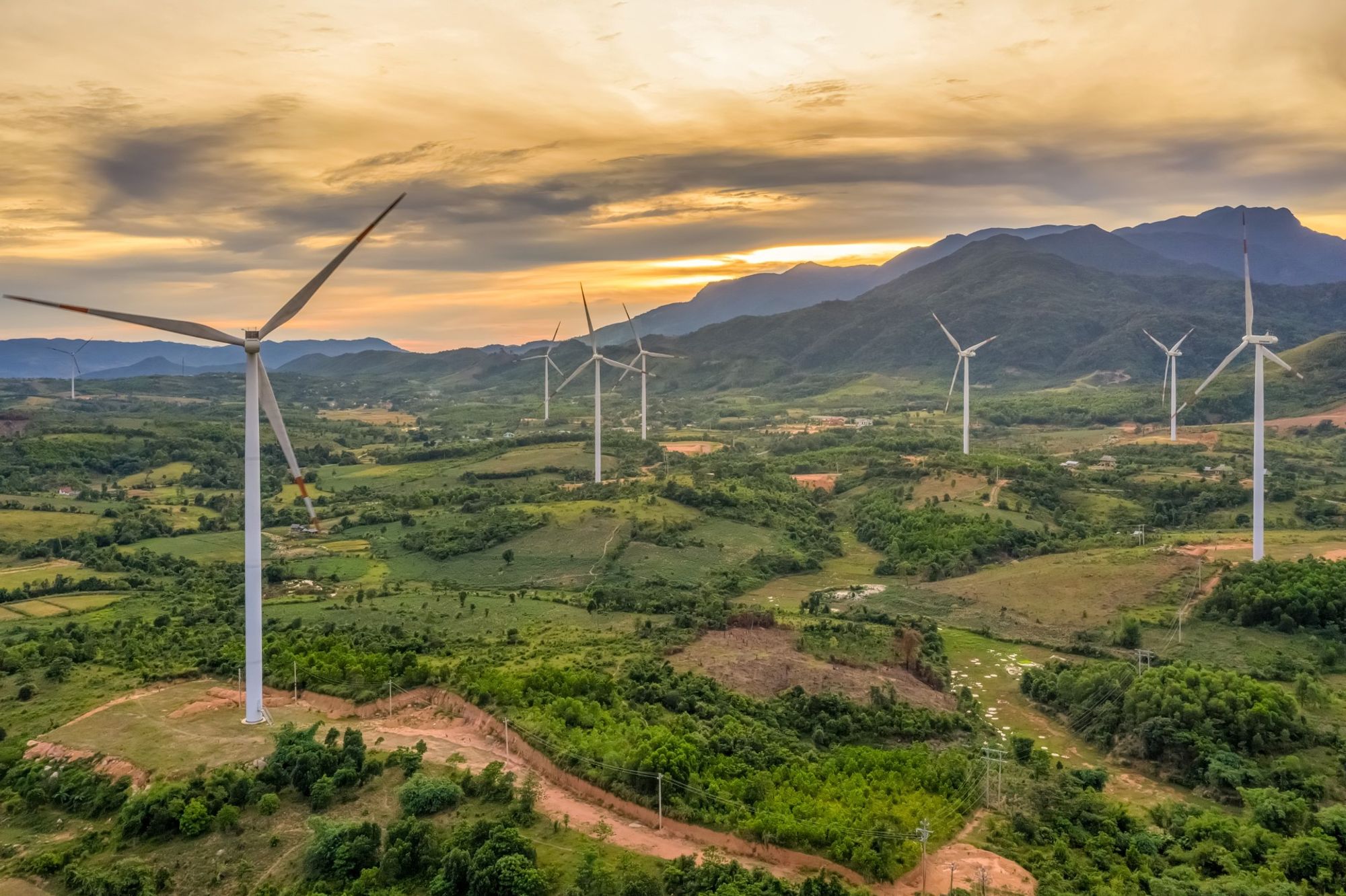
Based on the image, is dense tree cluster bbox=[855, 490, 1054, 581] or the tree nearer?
the tree

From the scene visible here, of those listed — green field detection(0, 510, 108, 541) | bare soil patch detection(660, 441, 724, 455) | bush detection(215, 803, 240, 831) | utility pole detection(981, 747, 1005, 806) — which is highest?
bare soil patch detection(660, 441, 724, 455)

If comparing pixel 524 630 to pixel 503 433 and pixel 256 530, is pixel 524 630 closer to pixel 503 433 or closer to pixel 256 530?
pixel 256 530

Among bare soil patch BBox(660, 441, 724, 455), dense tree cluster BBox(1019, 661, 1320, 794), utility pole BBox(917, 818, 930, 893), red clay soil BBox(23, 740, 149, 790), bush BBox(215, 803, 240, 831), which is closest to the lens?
utility pole BBox(917, 818, 930, 893)

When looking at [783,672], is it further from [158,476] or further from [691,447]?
[158,476]

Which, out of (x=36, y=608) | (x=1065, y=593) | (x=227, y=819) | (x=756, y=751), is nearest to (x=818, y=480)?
(x=1065, y=593)

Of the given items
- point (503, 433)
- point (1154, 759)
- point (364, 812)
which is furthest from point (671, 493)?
point (503, 433)

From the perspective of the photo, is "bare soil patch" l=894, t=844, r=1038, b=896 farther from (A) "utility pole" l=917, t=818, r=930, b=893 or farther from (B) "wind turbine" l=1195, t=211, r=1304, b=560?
(B) "wind turbine" l=1195, t=211, r=1304, b=560

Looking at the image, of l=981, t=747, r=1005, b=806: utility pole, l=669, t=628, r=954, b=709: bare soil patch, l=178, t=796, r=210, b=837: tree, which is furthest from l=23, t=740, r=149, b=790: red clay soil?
l=981, t=747, r=1005, b=806: utility pole

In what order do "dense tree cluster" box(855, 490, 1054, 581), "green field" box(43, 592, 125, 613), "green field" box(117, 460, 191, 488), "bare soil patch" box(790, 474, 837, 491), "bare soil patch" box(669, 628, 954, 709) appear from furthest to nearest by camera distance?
"green field" box(117, 460, 191, 488) < "bare soil patch" box(790, 474, 837, 491) < "dense tree cluster" box(855, 490, 1054, 581) < "green field" box(43, 592, 125, 613) < "bare soil patch" box(669, 628, 954, 709)
